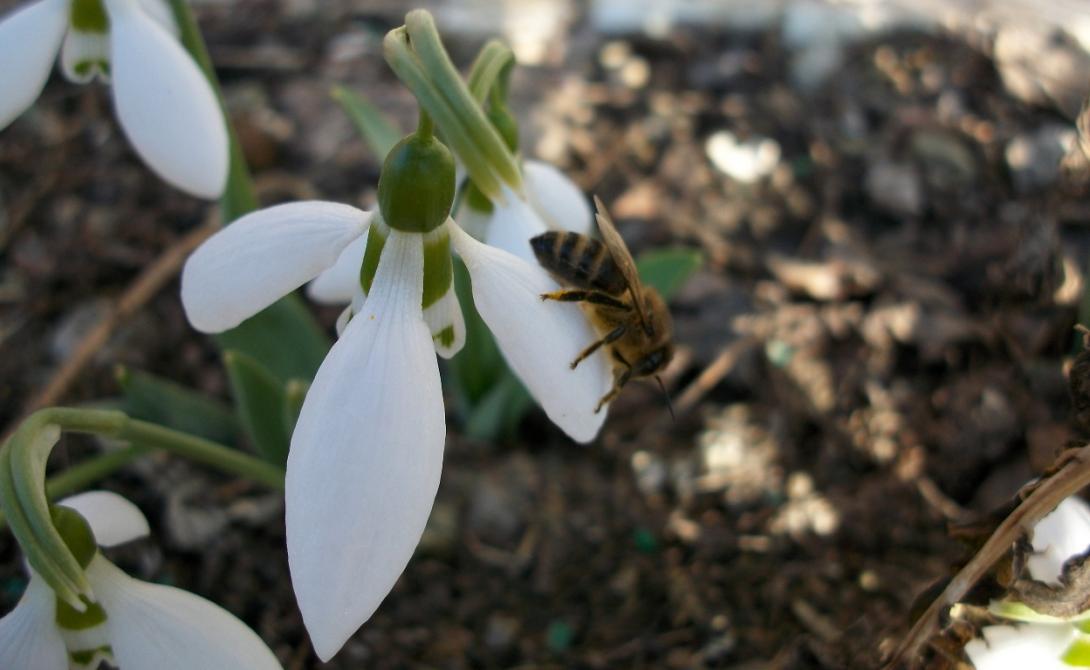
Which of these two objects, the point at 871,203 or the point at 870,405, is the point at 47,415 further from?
the point at 871,203

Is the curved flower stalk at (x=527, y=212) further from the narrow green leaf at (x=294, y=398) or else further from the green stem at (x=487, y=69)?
the narrow green leaf at (x=294, y=398)

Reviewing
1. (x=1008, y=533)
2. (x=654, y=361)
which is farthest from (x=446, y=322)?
(x=1008, y=533)

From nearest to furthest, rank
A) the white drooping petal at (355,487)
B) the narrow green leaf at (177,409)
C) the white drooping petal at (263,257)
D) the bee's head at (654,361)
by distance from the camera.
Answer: the white drooping petal at (355,487) < the white drooping petal at (263,257) < the bee's head at (654,361) < the narrow green leaf at (177,409)

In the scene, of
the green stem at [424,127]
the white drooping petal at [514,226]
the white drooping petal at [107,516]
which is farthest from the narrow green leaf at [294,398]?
the green stem at [424,127]

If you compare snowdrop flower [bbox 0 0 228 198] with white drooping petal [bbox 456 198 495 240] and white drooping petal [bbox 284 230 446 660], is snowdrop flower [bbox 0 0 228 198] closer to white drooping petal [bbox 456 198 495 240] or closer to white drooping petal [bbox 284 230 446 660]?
white drooping petal [bbox 456 198 495 240]

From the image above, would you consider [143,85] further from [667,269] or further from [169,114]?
[667,269]

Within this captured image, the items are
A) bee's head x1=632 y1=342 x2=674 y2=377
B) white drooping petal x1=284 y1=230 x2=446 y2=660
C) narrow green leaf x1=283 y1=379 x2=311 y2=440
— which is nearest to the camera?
white drooping petal x1=284 y1=230 x2=446 y2=660

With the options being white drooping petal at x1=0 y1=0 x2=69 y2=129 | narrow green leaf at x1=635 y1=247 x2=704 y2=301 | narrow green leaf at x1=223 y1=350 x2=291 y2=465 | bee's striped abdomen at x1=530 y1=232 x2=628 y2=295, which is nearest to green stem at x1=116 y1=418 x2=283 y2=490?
narrow green leaf at x1=223 y1=350 x2=291 y2=465

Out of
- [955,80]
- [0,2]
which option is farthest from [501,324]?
[0,2]
